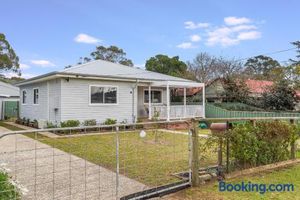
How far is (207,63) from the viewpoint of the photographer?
100ft

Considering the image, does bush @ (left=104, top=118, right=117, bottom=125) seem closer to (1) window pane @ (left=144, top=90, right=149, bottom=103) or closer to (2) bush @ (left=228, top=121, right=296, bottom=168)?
(1) window pane @ (left=144, top=90, right=149, bottom=103)

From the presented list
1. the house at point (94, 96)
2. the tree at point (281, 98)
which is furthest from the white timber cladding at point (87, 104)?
the tree at point (281, 98)

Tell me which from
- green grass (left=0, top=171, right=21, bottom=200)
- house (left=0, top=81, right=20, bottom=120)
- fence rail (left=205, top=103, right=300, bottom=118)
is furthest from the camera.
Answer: house (left=0, top=81, right=20, bottom=120)

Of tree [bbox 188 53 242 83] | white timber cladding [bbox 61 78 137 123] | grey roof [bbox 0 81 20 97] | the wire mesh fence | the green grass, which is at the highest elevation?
tree [bbox 188 53 242 83]

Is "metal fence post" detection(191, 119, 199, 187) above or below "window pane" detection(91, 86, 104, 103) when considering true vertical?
below

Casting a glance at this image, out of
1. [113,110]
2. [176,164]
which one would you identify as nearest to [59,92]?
[113,110]

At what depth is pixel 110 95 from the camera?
16.0 metres

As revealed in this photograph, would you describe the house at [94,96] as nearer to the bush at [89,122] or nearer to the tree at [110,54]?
the bush at [89,122]

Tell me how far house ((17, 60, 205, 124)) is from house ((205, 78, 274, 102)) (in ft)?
25.1

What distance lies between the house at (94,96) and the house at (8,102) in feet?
18.9

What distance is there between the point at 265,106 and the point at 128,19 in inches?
535

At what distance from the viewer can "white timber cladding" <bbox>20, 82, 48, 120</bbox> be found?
16.4m

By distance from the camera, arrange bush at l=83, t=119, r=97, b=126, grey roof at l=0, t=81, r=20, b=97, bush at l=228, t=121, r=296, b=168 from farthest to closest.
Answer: grey roof at l=0, t=81, r=20, b=97
bush at l=83, t=119, r=97, b=126
bush at l=228, t=121, r=296, b=168

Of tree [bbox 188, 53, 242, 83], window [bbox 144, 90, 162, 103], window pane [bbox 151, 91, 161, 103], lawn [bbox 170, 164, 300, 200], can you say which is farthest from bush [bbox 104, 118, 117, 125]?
tree [bbox 188, 53, 242, 83]
